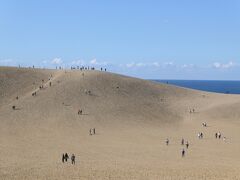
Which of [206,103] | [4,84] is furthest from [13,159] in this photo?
[206,103]

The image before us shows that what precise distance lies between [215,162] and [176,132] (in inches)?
649

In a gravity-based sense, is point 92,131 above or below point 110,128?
below

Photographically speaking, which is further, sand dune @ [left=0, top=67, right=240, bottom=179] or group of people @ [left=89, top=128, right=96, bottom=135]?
group of people @ [left=89, top=128, right=96, bottom=135]

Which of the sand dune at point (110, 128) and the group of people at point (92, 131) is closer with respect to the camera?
the sand dune at point (110, 128)

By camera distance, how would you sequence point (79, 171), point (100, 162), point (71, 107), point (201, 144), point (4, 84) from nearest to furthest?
point (79, 171) → point (100, 162) → point (201, 144) → point (71, 107) → point (4, 84)

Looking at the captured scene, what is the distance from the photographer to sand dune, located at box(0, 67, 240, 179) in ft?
107

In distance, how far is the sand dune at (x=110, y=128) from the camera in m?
32.5

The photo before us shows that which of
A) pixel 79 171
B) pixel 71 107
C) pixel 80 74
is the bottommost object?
pixel 79 171

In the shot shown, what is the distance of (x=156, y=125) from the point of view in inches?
2202

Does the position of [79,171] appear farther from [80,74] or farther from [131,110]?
[80,74]

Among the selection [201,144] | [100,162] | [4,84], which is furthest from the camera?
[4,84]

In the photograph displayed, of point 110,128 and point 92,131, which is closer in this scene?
point 92,131

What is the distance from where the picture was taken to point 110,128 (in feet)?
175

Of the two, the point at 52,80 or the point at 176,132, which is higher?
the point at 52,80
